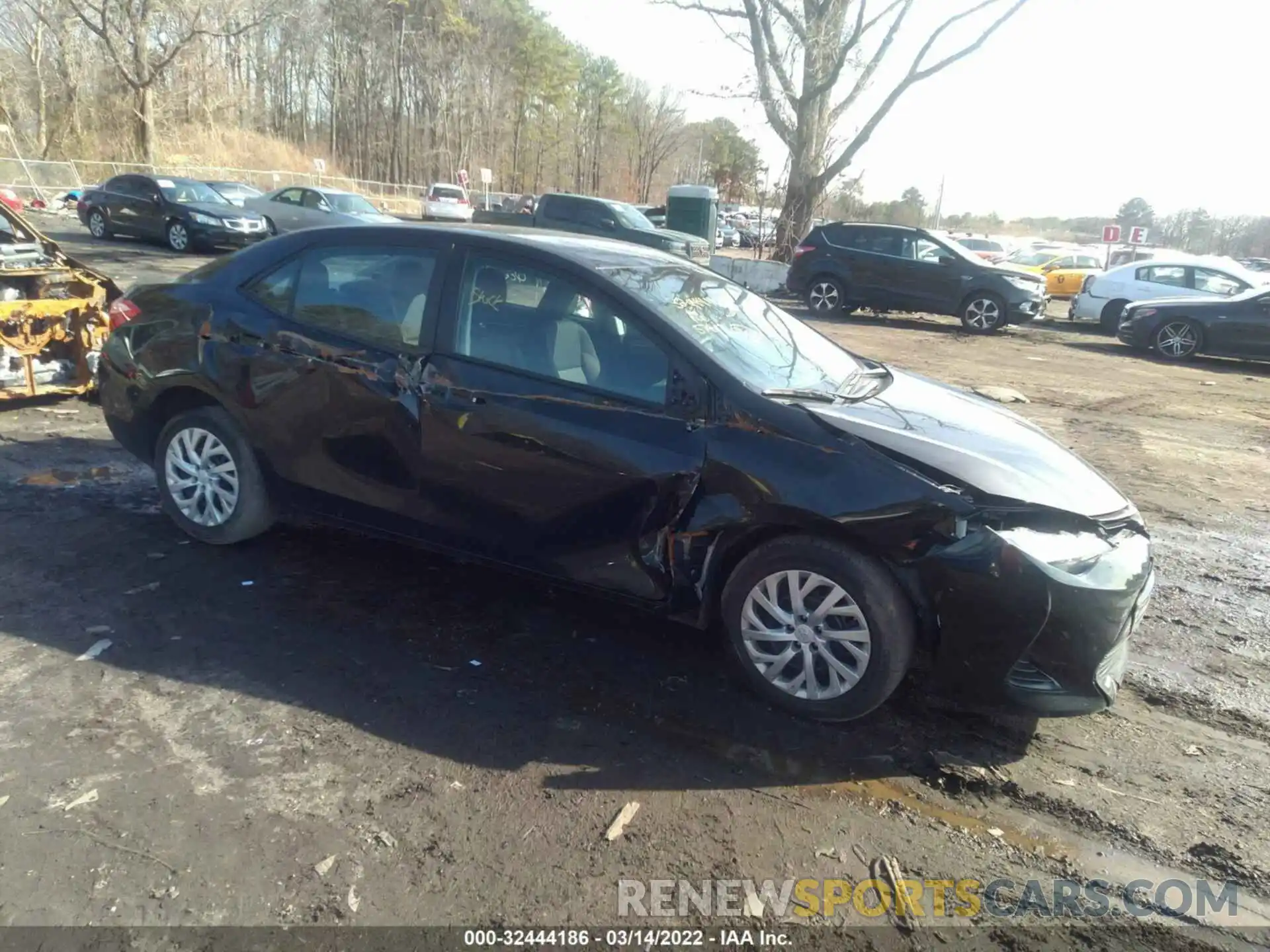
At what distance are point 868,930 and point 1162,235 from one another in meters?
69.9

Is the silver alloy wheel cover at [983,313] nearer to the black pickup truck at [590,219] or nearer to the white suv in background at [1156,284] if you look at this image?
the white suv in background at [1156,284]

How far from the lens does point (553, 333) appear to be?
154 inches

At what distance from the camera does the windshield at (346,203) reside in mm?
21875

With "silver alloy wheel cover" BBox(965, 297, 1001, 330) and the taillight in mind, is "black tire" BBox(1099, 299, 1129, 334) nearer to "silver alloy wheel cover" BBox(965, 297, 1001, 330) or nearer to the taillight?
"silver alloy wheel cover" BBox(965, 297, 1001, 330)

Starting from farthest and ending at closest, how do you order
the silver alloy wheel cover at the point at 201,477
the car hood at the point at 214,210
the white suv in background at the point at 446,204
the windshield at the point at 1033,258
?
the white suv in background at the point at 446,204 < the windshield at the point at 1033,258 < the car hood at the point at 214,210 < the silver alloy wheel cover at the point at 201,477

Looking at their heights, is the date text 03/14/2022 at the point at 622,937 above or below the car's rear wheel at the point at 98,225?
below

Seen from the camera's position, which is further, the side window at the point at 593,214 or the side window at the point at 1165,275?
the side window at the point at 593,214

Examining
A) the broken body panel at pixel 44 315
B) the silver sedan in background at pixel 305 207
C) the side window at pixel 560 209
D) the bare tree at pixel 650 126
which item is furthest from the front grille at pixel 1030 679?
the bare tree at pixel 650 126

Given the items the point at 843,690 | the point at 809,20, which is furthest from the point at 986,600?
the point at 809,20

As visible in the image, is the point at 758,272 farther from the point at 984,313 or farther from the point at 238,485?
the point at 238,485

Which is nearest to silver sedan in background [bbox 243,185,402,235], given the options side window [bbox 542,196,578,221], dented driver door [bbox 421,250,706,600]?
side window [bbox 542,196,578,221]

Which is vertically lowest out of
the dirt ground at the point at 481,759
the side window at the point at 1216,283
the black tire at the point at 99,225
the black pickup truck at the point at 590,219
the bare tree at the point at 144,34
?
the dirt ground at the point at 481,759

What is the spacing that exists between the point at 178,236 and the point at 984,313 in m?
17.1

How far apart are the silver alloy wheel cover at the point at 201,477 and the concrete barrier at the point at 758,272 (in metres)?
18.0
